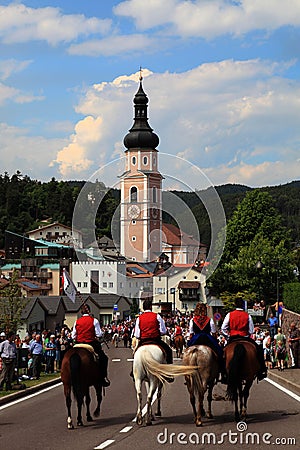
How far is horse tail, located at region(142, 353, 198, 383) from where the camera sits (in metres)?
14.5

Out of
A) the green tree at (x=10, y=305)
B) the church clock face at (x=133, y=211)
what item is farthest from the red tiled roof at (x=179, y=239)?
the green tree at (x=10, y=305)

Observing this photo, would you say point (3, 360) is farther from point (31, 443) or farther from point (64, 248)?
point (64, 248)

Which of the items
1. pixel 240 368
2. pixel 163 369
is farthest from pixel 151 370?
pixel 240 368

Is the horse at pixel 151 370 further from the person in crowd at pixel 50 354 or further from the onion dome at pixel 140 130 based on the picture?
the onion dome at pixel 140 130

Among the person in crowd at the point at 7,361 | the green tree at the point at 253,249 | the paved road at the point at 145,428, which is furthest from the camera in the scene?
the green tree at the point at 253,249

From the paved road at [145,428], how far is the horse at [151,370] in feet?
1.39

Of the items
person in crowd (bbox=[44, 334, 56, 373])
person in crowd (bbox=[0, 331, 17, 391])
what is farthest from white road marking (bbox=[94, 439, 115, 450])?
person in crowd (bbox=[44, 334, 56, 373])

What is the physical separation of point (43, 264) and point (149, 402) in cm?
12421

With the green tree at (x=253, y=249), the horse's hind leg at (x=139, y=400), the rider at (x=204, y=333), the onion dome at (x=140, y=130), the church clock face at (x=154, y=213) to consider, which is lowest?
the horse's hind leg at (x=139, y=400)

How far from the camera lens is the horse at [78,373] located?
14.7 meters

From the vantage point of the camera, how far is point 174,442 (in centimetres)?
1254

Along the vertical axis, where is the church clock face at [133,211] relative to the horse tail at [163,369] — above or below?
above

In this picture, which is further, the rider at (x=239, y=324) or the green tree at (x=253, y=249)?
the green tree at (x=253, y=249)

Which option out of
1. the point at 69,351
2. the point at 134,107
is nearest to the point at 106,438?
the point at 69,351
